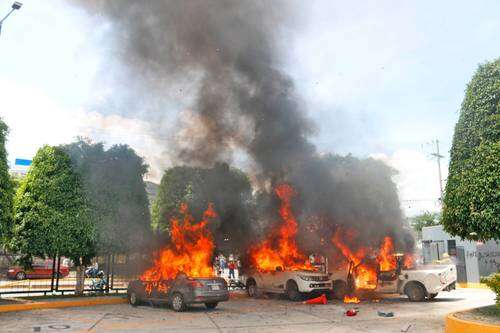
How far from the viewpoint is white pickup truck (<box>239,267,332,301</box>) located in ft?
53.9

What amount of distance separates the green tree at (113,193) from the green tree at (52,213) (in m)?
0.37

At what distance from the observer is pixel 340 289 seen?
17.6m

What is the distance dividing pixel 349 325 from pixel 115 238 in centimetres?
1025

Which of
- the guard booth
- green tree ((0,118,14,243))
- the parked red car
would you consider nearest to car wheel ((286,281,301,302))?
the guard booth

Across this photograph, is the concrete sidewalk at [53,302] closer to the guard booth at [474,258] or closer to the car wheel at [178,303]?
the car wheel at [178,303]

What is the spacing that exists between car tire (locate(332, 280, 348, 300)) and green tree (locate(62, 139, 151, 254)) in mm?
8219

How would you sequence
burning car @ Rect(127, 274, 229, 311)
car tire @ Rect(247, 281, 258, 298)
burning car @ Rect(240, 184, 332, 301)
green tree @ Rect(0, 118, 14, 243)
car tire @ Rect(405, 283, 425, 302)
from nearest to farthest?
burning car @ Rect(127, 274, 229, 311) < green tree @ Rect(0, 118, 14, 243) < car tire @ Rect(405, 283, 425, 302) < burning car @ Rect(240, 184, 332, 301) < car tire @ Rect(247, 281, 258, 298)

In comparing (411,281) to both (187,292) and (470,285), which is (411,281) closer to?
(187,292)

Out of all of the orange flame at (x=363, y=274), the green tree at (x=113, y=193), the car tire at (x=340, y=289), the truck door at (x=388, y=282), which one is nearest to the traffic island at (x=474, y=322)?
the truck door at (x=388, y=282)

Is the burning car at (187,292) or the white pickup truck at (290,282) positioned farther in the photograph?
the white pickup truck at (290,282)

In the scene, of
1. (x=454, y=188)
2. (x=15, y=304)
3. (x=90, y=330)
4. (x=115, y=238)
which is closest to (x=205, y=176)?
(x=115, y=238)

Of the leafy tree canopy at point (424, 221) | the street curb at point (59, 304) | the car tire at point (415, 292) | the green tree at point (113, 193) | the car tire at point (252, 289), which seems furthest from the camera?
the leafy tree canopy at point (424, 221)

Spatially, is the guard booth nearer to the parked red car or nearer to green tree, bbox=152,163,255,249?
green tree, bbox=152,163,255,249

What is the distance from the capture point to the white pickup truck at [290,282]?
16.4 m
